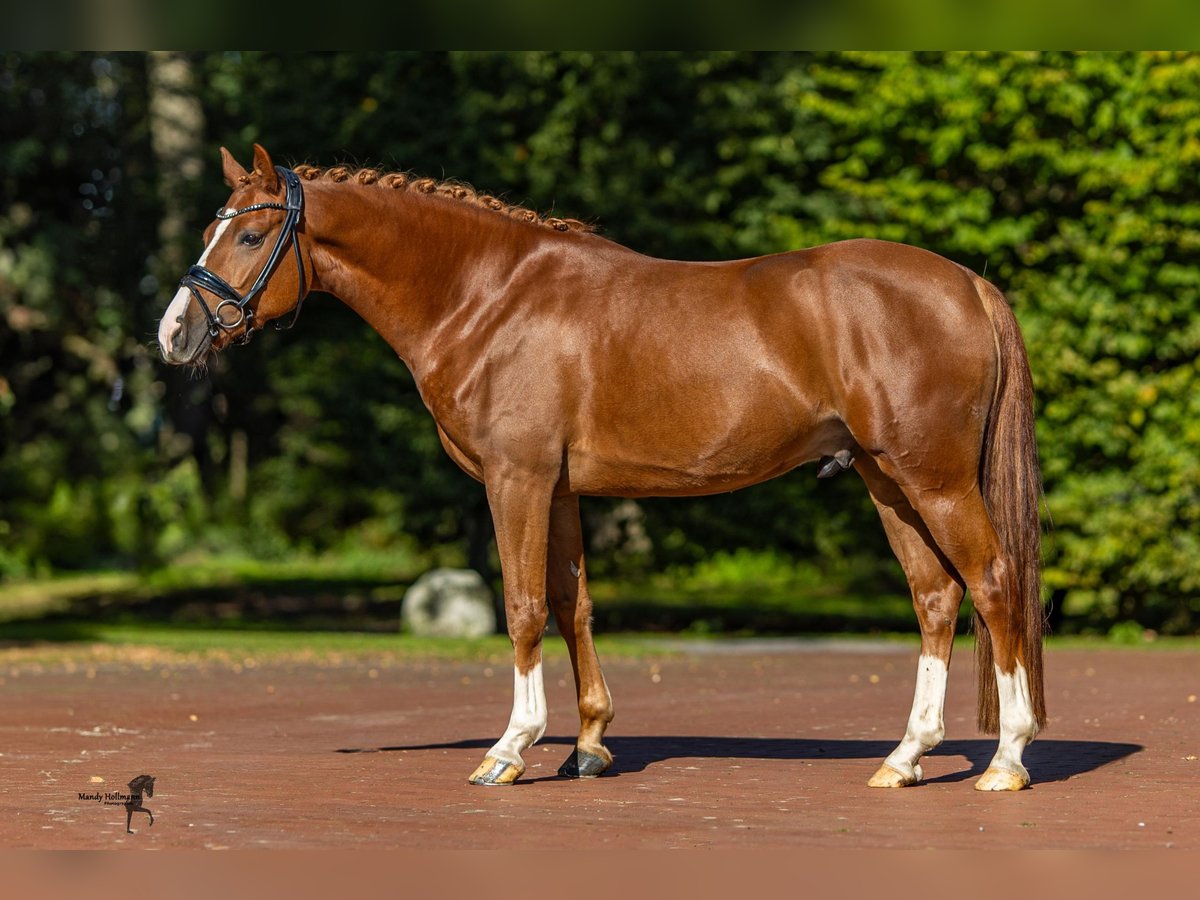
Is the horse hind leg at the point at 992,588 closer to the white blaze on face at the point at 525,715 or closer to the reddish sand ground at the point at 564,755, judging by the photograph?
the reddish sand ground at the point at 564,755

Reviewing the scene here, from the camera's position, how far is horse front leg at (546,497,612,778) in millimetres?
7934

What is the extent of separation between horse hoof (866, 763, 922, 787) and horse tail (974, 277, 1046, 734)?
1.58ft

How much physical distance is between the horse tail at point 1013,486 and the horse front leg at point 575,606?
5.83 feet

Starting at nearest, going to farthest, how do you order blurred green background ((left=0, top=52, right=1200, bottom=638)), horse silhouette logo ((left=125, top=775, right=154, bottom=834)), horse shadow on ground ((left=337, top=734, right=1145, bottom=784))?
horse silhouette logo ((left=125, top=775, right=154, bottom=834)) → horse shadow on ground ((left=337, top=734, right=1145, bottom=784)) → blurred green background ((left=0, top=52, right=1200, bottom=638))

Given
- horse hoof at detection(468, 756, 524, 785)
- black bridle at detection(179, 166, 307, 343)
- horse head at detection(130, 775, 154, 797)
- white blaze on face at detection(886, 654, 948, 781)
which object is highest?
black bridle at detection(179, 166, 307, 343)

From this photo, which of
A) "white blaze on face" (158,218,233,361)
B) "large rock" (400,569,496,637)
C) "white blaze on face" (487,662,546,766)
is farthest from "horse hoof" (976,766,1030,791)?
"large rock" (400,569,496,637)

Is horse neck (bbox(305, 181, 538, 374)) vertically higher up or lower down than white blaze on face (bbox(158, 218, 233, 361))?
higher up

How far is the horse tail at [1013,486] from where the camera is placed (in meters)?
7.48

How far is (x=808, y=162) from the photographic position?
19.1m

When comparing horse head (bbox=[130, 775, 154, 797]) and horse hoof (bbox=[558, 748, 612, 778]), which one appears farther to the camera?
horse hoof (bbox=[558, 748, 612, 778])

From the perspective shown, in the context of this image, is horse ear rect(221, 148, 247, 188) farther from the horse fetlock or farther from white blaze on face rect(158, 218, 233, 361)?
the horse fetlock

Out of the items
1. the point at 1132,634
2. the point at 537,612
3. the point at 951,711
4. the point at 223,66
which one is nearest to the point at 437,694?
the point at 951,711

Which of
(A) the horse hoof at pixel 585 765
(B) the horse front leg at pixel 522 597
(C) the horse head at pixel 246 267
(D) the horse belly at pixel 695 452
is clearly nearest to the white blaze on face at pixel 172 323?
(C) the horse head at pixel 246 267

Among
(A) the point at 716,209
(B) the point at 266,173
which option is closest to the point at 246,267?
(B) the point at 266,173
